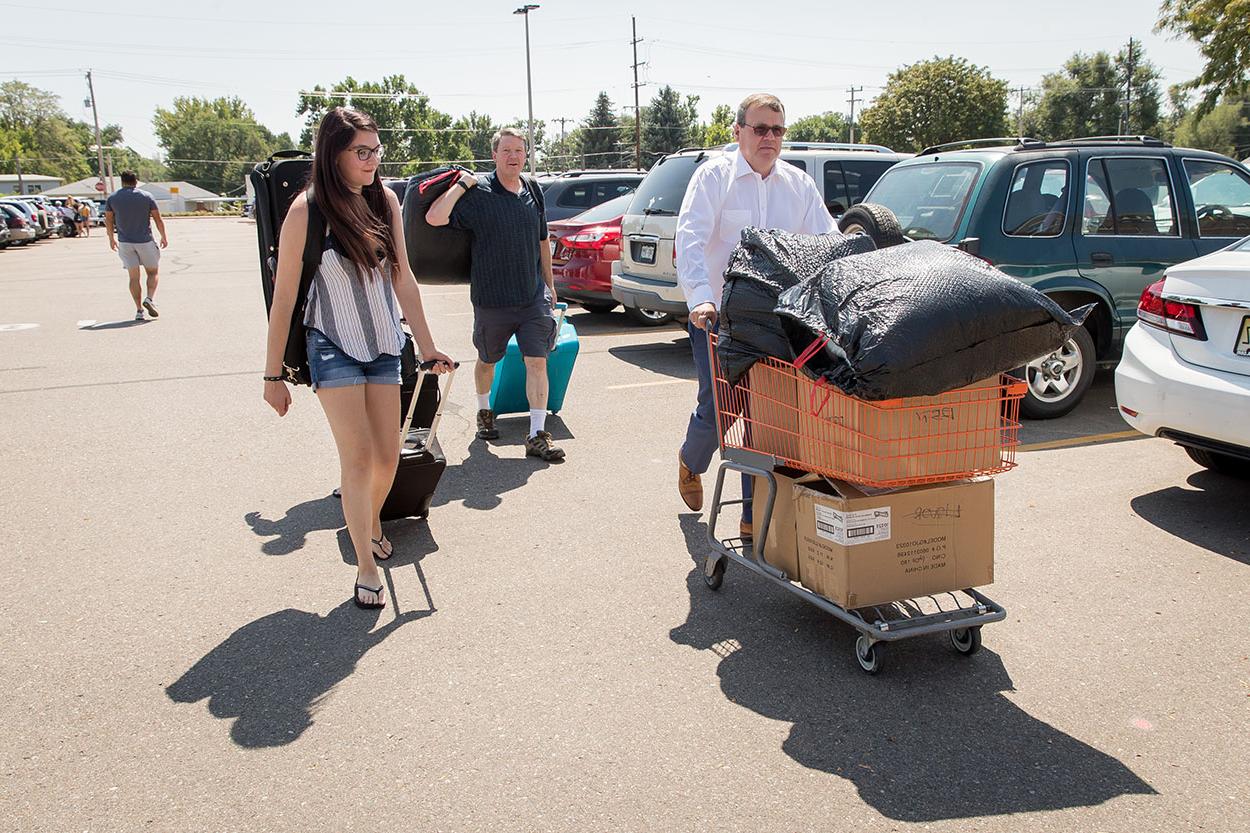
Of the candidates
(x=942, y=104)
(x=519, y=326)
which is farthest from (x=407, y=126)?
(x=519, y=326)

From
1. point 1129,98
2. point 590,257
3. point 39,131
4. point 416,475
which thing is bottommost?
point 416,475

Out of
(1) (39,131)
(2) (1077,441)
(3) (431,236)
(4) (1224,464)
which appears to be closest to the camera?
(4) (1224,464)

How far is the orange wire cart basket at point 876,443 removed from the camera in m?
3.35

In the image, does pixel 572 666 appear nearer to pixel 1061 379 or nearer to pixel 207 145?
pixel 1061 379

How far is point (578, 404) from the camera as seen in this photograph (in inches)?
318

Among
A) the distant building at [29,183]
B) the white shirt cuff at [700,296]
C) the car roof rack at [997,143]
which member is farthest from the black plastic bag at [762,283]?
the distant building at [29,183]

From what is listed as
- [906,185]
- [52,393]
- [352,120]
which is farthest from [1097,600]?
[52,393]

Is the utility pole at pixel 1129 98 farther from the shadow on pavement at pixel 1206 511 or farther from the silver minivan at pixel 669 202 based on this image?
the shadow on pavement at pixel 1206 511

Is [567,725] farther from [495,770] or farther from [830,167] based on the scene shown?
[830,167]

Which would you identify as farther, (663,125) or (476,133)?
(476,133)

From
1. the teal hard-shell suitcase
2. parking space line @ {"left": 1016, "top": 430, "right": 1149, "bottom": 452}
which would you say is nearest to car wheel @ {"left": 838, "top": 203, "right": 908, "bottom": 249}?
parking space line @ {"left": 1016, "top": 430, "right": 1149, "bottom": 452}

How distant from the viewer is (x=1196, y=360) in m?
5.02

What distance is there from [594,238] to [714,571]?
27.6 feet

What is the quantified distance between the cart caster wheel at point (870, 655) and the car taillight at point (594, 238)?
906 cm
